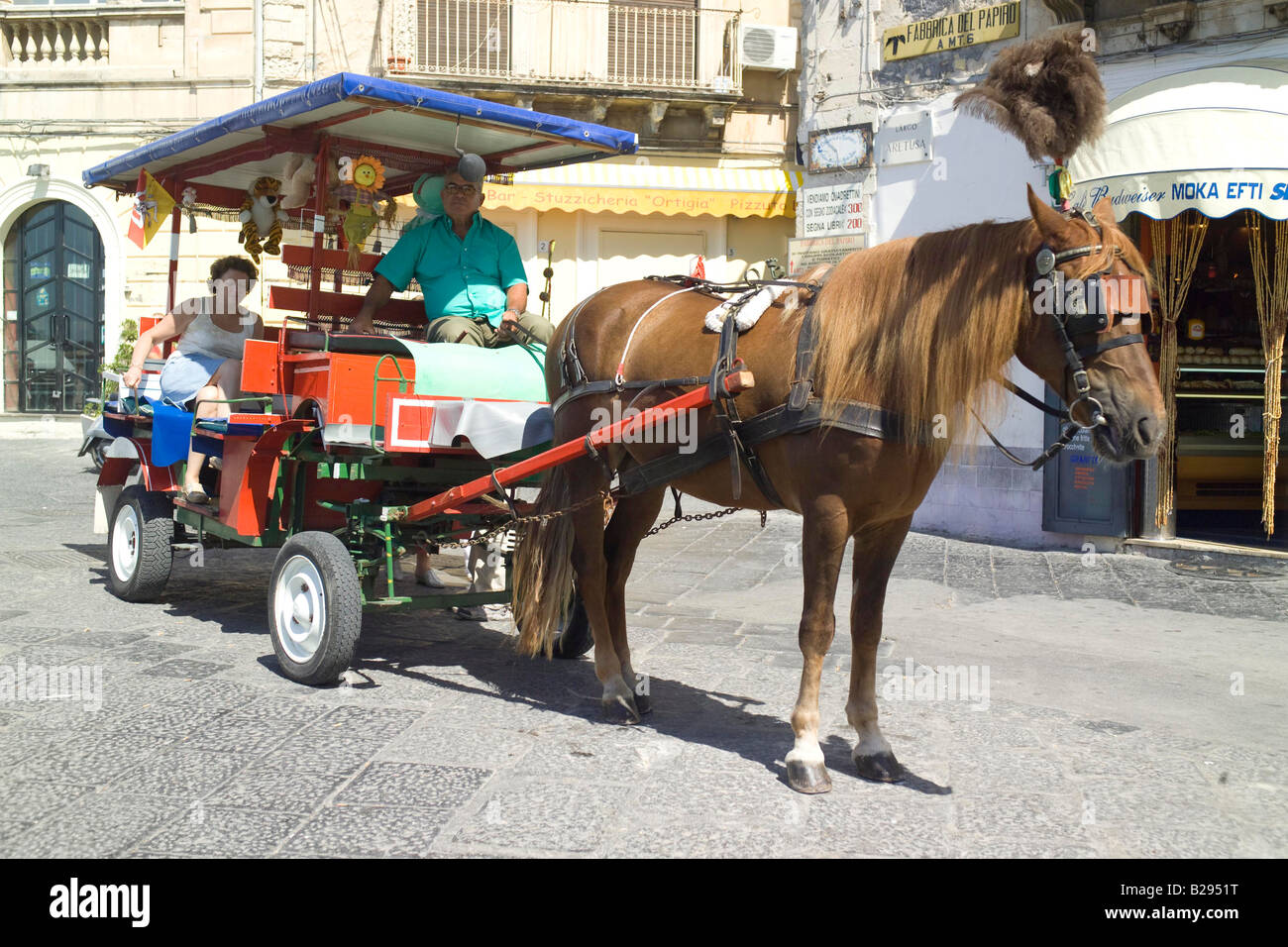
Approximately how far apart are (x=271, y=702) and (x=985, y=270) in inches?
128

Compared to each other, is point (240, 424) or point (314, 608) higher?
point (240, 424)

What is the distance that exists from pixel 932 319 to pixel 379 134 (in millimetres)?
3350

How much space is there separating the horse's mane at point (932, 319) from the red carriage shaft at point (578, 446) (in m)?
0.31

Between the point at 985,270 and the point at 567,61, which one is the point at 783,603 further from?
the point at 567,61

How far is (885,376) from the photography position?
371 cm

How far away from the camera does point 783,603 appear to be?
23.9ft

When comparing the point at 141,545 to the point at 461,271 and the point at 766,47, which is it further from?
the point at 766,47

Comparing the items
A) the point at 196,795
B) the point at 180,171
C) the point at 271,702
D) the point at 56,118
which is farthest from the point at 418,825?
the point at 56,118

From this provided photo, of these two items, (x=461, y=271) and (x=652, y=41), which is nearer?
(x=461, y=271)

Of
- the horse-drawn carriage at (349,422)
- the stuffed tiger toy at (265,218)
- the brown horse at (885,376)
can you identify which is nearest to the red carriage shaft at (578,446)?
the horse-drawn carriage at (349,422)

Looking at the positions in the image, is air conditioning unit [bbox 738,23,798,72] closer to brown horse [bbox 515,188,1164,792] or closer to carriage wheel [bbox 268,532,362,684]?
brown horse [bbox 515,188,1164,792]

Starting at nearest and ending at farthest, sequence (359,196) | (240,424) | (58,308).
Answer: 1. (240,424)
2. (359,196)
3. (58,308)

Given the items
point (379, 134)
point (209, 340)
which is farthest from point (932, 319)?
point (209, 340)

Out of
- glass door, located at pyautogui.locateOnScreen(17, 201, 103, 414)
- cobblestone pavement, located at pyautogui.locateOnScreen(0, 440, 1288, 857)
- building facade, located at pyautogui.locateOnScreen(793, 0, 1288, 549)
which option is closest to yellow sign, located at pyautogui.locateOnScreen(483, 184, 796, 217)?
building facade, located at pyautogui.locateOnScreen(793, 0, 1288, 549)
